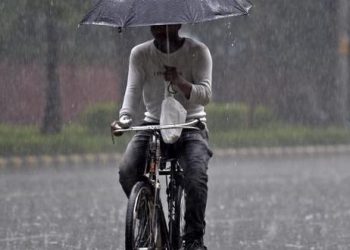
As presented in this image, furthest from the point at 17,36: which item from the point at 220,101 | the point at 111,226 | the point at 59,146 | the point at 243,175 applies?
the point at 111,226

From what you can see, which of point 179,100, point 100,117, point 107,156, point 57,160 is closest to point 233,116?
point 100,117

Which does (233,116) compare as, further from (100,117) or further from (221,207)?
(221,207)

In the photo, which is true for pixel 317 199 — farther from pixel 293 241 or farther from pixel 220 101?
pixel 220 101

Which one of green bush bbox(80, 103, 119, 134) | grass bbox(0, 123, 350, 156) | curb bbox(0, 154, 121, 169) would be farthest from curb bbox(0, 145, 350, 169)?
green bush bbox(80, 103, 119, 134)

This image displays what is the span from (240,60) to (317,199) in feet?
65.5

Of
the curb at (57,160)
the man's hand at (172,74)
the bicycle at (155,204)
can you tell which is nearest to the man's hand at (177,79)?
the man's hand at (172,74)

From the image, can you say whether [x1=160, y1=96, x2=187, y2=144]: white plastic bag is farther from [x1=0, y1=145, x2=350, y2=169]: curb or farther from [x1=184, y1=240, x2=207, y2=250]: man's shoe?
[x1=0, y1=145, x2=350, y2=169]: curb

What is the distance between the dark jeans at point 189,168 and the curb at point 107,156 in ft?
45.3

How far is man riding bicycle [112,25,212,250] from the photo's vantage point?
298 inches

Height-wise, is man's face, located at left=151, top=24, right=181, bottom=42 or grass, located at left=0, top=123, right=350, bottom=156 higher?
grass, located at left=0, top=123, right=350, bottom=156

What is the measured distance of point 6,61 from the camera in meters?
30.4

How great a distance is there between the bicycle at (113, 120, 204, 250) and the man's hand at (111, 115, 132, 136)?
0.16ft

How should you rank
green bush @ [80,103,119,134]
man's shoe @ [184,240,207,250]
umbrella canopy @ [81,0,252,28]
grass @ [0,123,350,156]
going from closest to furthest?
umbrella canopy @ [81,0,252,28] < man's shoe @ [184,240,207,250] < grass @ [0,123,350,156] < green bush @ [80,103,119,134]

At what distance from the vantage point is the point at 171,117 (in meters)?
7.59
